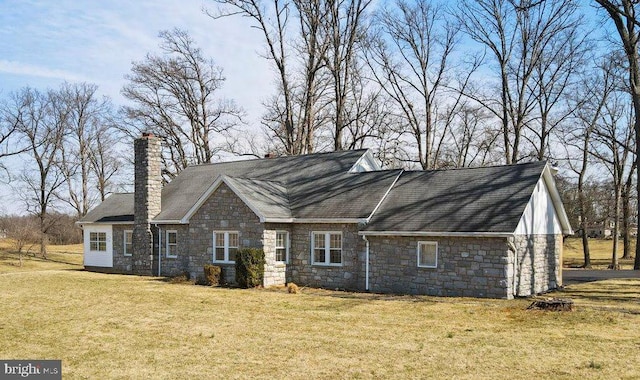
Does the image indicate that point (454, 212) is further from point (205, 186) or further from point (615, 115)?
point (615, 115)

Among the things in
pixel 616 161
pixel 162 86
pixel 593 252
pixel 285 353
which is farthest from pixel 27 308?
pixel 593 252

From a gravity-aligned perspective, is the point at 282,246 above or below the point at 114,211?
below

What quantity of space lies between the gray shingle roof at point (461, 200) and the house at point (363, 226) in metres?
0.05

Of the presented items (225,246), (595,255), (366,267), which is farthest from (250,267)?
(595,255)

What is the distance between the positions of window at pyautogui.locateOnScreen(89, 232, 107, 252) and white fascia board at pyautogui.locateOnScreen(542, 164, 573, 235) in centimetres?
2100

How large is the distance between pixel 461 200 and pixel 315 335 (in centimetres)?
965

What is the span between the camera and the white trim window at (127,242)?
27.6 meters

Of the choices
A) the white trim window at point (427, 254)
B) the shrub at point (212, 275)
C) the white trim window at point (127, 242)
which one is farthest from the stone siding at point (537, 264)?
the white trim window at point (127, 242)

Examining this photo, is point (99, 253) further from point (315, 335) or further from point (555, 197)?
point (555, 197)

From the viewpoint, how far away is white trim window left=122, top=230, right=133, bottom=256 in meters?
27.6

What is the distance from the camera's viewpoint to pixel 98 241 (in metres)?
29.2

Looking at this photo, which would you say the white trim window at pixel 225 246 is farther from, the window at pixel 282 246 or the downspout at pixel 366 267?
the downspout at pixel 366 267
